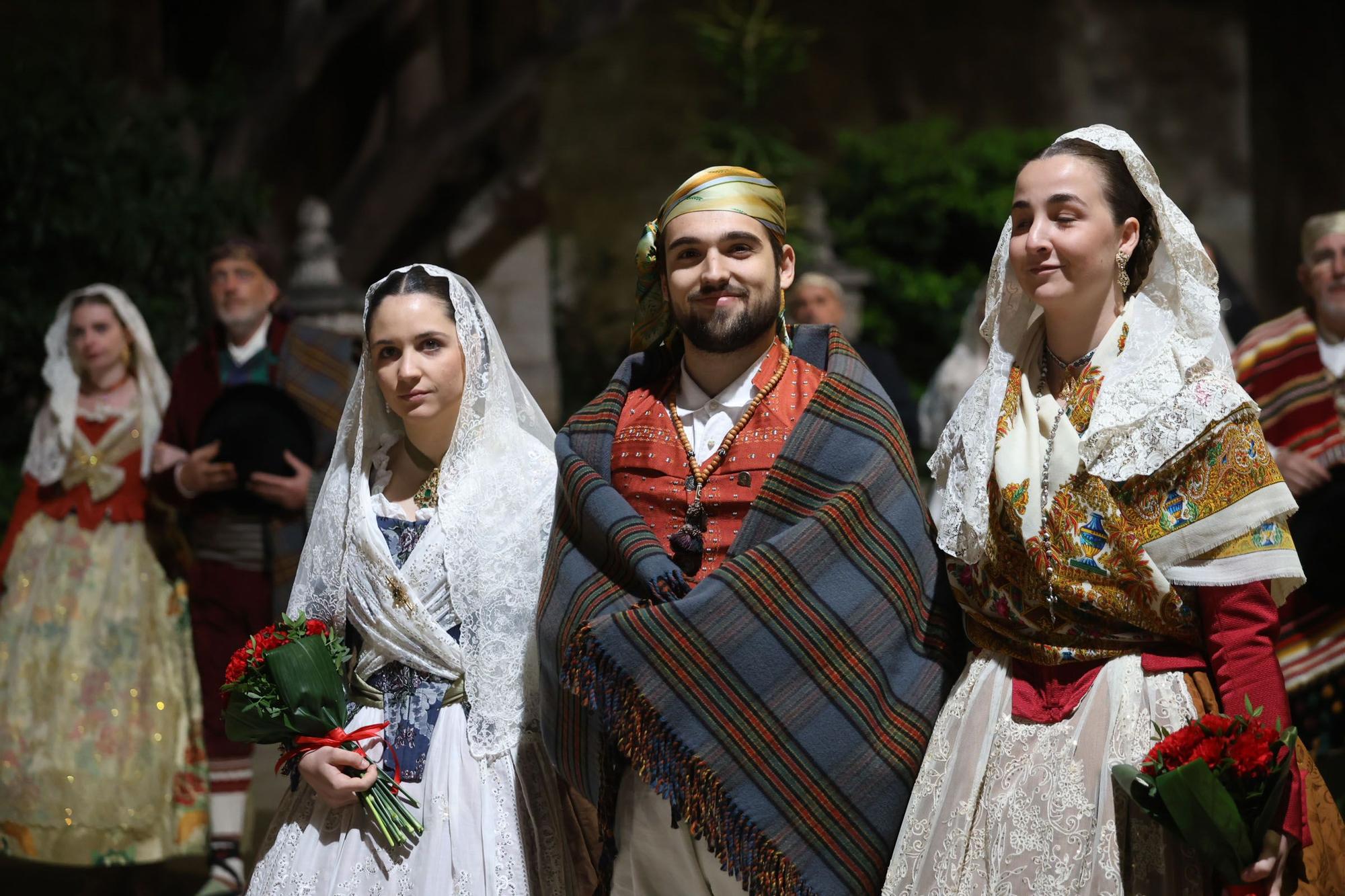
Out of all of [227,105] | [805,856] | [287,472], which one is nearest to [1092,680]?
[805,856]

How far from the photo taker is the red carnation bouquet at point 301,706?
10.3ft

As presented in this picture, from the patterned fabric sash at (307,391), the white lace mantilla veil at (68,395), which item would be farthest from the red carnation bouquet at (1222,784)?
the white lace mantilla veil at (68,395)

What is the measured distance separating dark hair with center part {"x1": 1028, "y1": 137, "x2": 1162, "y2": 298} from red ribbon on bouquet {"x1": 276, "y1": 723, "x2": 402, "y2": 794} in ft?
5.86

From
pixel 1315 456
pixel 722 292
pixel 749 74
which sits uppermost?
pixel 749 74

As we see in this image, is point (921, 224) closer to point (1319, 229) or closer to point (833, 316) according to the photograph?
point (833, 316)

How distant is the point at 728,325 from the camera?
3.16 m

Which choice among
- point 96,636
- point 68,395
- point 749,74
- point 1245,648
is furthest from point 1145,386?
point 749,74

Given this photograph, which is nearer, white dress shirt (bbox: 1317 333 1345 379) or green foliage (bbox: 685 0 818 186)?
white dress shirt (bbox: 1317 333 1345 379)

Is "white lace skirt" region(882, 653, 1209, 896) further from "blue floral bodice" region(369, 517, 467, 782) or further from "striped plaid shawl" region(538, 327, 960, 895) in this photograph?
"blue floral bodice" region(369, 517, 467, 782)

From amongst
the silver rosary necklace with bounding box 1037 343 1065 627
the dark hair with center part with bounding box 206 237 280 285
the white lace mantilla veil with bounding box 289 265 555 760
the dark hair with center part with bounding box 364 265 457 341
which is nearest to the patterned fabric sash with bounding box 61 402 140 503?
the dark hair with center part with bounding box 206 237 280 285

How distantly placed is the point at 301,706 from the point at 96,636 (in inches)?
93.5

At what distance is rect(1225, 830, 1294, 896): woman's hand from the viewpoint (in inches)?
99.7

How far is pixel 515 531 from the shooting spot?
11.0ft

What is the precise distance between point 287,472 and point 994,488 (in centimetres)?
294
